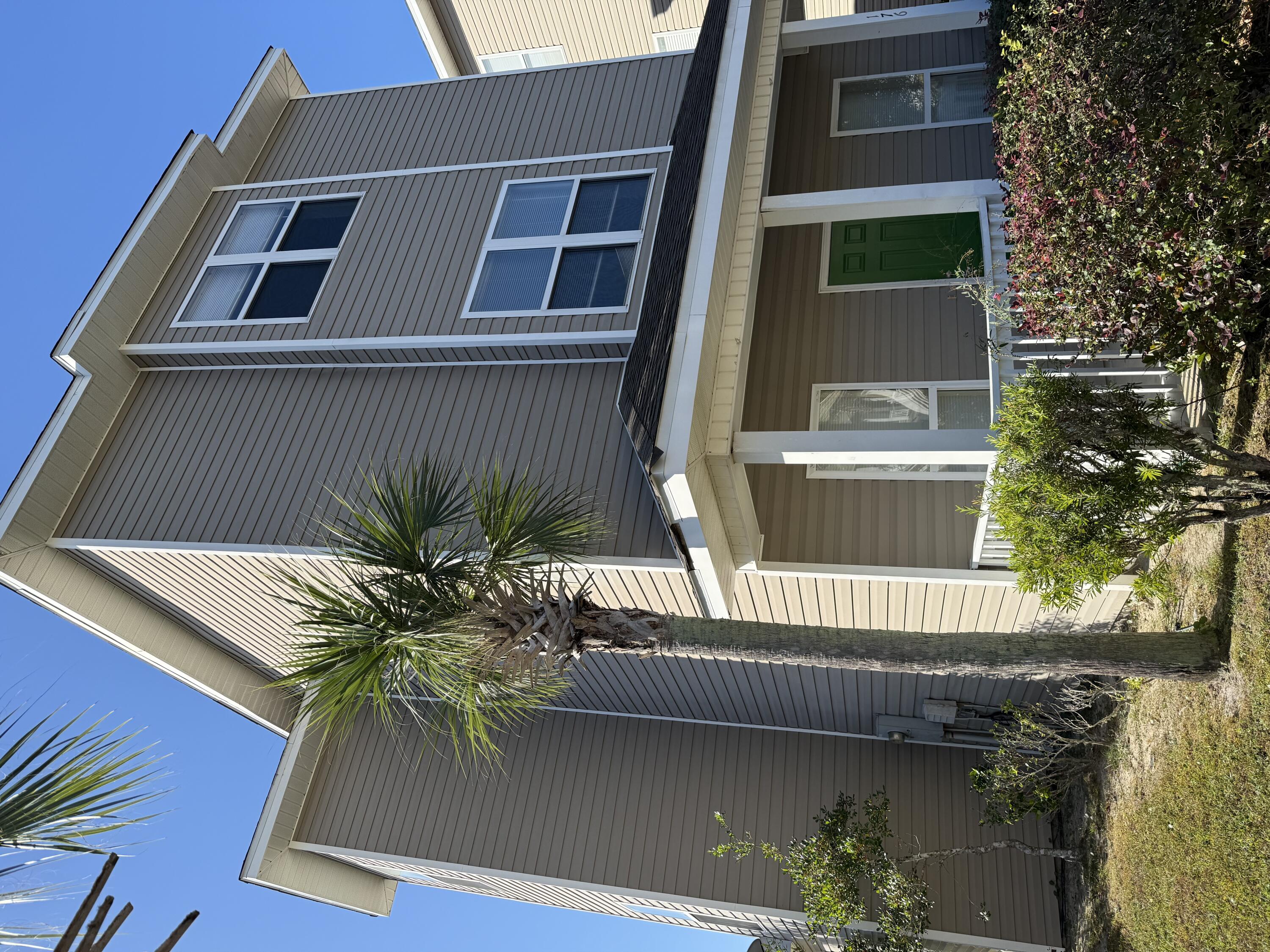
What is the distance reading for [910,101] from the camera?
35.9 feet

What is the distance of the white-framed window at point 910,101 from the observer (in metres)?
10.6

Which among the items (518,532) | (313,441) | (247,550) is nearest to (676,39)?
(313,441)

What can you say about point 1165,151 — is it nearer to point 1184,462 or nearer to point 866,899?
point 1184,462

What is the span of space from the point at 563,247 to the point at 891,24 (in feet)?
17.7

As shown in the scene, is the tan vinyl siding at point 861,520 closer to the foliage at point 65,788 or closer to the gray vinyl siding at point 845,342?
the gray vinyl siding at point 845,342

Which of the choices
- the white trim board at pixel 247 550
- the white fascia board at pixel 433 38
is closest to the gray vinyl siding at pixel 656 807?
the white trim board at pixel 247 550

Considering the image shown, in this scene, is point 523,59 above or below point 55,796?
above

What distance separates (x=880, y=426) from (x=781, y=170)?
4.10 m

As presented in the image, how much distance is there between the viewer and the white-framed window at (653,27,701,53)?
14617 millimetres

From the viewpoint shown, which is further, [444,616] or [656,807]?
[656,807]

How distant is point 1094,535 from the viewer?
5680 mm

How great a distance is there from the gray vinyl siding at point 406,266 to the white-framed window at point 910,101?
3.53m

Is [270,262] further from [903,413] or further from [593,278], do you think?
[903,413]

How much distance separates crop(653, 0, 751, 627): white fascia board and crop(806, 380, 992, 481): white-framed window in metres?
2.27
